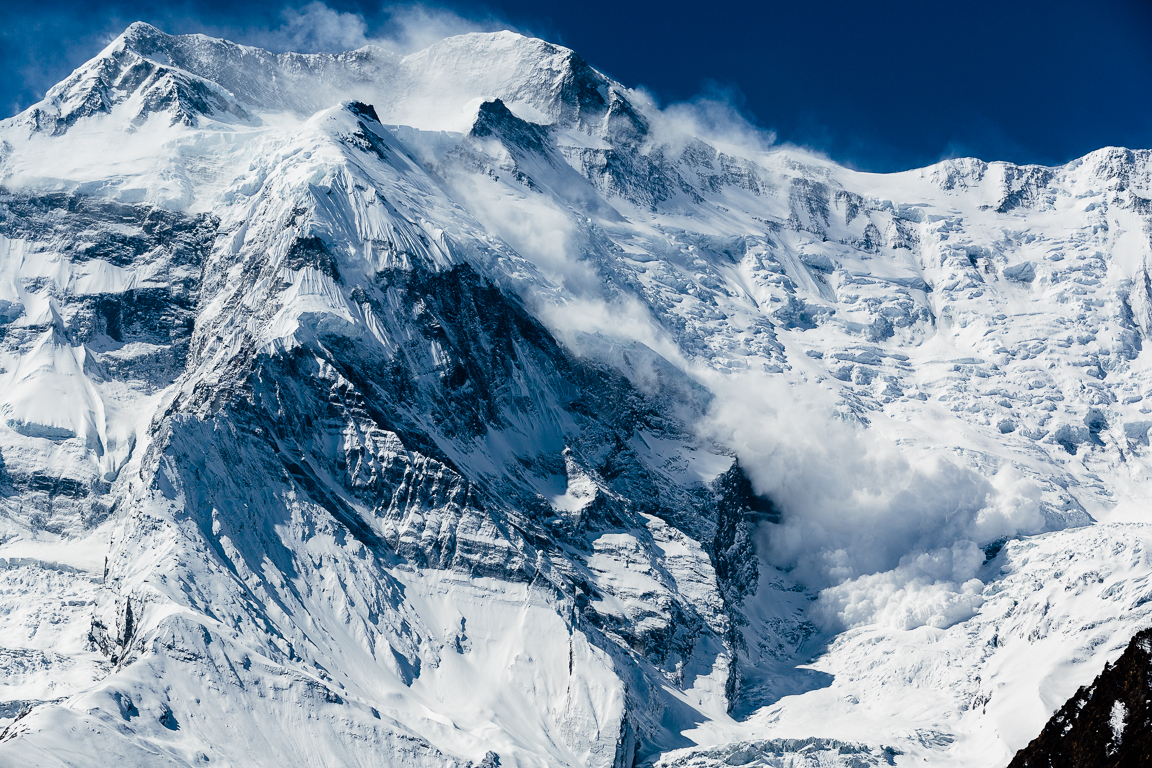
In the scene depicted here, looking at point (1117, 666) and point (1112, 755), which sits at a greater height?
point (1117, 666)

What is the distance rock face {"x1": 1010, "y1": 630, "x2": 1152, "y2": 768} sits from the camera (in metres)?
131

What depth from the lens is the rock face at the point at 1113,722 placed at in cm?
13088

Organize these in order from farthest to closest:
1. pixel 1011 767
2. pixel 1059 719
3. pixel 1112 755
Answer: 1. pixel 1011 767
2. pixel 1059 719
3. pixel 1112 755

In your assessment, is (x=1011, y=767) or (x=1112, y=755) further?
(x=1011, y=767)

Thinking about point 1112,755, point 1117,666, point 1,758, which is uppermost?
point 1117,666

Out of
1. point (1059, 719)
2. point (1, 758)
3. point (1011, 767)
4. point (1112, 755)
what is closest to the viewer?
point (1112, 755)

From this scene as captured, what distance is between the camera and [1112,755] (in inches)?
5207

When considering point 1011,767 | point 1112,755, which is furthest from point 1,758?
point 1112,755

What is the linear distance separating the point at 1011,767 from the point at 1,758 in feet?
449

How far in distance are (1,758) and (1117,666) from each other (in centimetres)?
14968

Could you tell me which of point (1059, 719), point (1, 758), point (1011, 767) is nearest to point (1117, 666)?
point (1059, 719)

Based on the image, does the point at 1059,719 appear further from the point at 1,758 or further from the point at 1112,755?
the point at 1,758

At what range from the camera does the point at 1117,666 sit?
13950 centimetres

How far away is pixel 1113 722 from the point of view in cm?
13475
